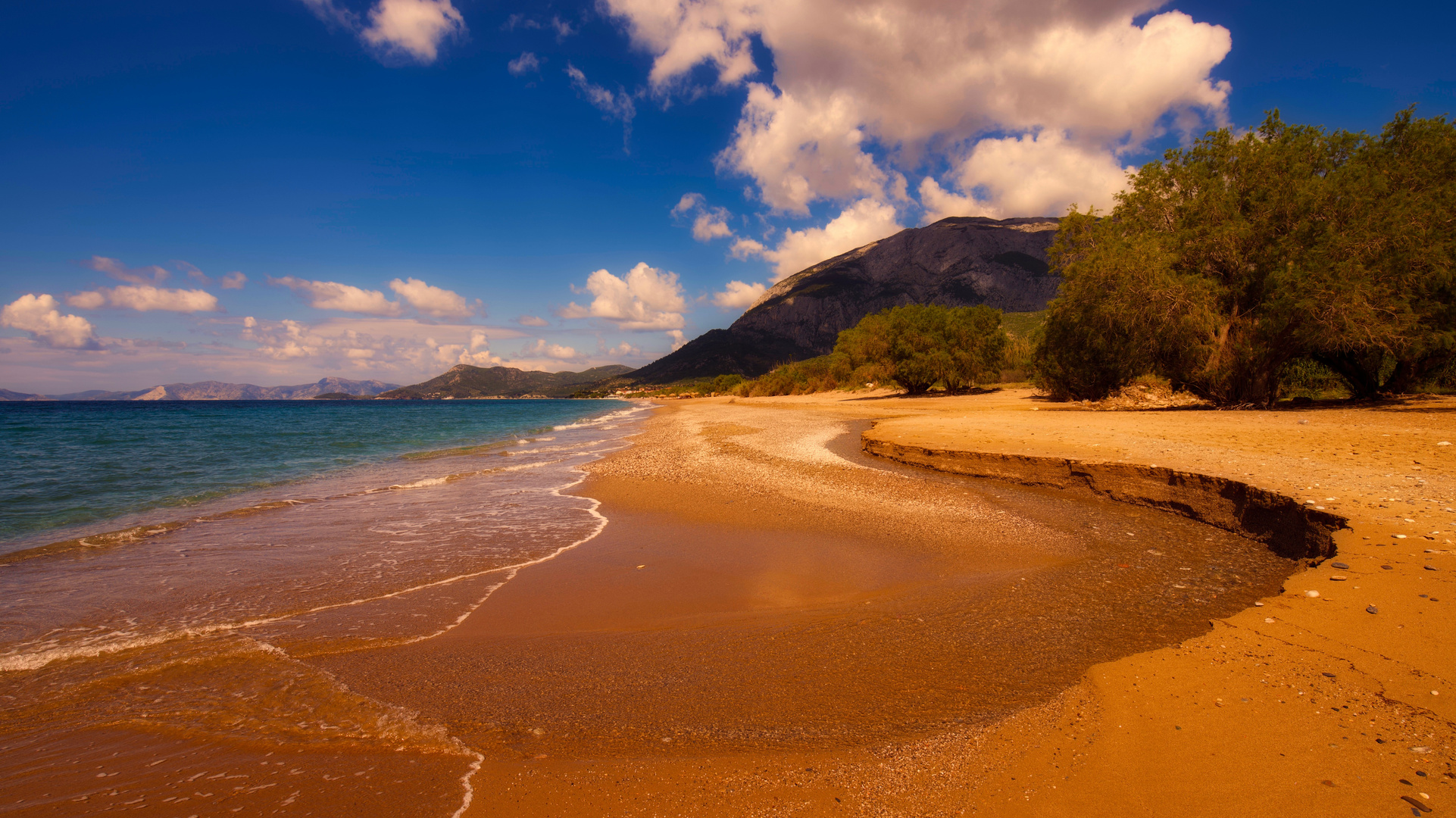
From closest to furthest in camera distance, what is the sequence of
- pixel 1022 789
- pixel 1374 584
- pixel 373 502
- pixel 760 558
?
pixel 1022 789 → pixel 1374 584 → pixel 760 558 → pixel 373 502

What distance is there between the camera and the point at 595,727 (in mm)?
4191

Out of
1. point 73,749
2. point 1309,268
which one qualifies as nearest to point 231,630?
point 73,749

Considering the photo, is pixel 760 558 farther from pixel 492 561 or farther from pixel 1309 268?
pixel 1309 268

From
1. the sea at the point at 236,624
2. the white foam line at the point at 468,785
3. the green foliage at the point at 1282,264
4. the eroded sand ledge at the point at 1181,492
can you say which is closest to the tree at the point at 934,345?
the green foliage at the point at 1282,264

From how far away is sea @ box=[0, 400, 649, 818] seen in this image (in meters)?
3.77

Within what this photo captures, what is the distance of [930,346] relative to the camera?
5403cm

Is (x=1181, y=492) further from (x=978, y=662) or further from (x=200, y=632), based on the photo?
(x=200, y=632)

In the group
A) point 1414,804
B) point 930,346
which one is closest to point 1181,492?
point 1414,804

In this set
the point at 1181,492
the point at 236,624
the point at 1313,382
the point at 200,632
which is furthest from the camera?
the point at 1313,382

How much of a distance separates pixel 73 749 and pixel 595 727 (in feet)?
13.0

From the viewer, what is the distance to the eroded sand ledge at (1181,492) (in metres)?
7.55

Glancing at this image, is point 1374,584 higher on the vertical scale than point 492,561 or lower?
higher

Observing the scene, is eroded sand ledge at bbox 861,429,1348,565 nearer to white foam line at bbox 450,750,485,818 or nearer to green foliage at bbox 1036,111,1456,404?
white foam line at bbox 450,750,485,818

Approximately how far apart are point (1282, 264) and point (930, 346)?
33.4 metres
